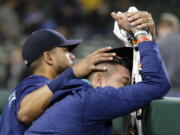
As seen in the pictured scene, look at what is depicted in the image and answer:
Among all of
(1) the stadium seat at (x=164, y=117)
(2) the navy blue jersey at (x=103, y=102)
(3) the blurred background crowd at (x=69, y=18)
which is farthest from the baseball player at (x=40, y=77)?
(3) the blurred background crowd at (x=69, y=18)

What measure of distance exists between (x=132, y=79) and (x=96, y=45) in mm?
7633

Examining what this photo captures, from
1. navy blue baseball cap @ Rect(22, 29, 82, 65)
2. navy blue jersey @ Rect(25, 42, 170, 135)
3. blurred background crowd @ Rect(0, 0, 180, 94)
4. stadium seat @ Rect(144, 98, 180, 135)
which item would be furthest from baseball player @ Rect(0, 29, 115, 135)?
blurred background crowd @ Rect(0, 0, 180, 94)

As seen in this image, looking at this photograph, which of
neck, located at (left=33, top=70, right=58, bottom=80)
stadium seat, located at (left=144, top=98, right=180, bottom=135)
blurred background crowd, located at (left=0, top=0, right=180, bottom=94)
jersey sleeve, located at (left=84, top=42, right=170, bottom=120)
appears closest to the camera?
jersey sleeve, located at (left=84, top=42, right=170, bottom=120)

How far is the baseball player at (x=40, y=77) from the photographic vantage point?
3.44 metres

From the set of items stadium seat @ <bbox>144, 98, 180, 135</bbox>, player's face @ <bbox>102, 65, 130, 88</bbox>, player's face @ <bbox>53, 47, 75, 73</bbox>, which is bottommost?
stadium seat @ <bbox>144, 98, 180, 135</bbox>

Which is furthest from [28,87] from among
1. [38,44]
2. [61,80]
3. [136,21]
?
[136,21]

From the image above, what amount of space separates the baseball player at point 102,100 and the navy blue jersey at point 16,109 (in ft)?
1.86

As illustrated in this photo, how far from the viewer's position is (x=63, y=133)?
10.9 ft

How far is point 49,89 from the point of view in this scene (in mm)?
3564

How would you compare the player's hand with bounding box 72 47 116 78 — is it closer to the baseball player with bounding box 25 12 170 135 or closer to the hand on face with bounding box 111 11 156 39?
the baseball player with bounding box 25 12 170 135

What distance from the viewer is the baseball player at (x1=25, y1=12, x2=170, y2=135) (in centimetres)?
326

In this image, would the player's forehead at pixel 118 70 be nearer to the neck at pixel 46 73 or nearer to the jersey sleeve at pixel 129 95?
the jersey sleeve at pixel 129 95

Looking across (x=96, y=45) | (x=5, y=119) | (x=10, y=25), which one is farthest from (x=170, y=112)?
(x=10, y=25)

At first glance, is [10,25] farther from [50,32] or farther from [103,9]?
[50,32]
